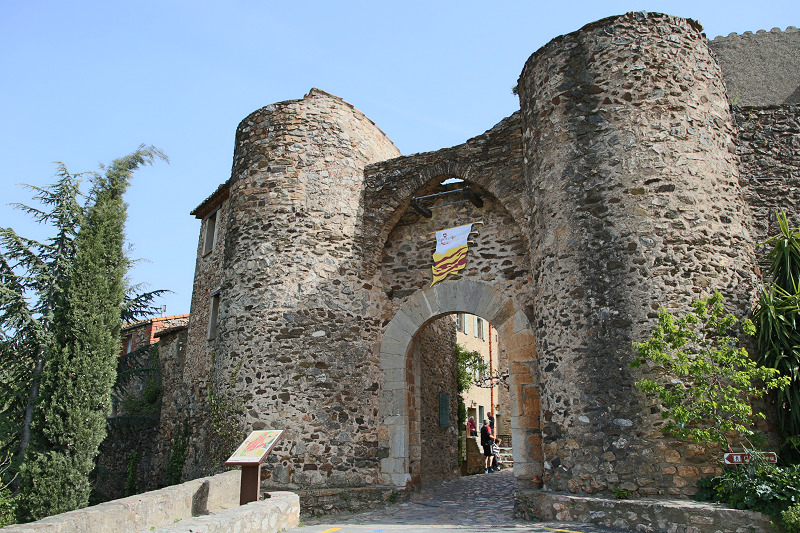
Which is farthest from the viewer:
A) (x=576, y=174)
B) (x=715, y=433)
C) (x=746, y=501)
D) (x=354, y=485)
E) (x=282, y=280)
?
(x=282, y=280)

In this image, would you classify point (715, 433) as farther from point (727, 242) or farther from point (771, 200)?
point (771, 200)

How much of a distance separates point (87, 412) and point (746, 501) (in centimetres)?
1014

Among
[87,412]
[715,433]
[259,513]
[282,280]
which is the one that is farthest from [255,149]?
[715,433]

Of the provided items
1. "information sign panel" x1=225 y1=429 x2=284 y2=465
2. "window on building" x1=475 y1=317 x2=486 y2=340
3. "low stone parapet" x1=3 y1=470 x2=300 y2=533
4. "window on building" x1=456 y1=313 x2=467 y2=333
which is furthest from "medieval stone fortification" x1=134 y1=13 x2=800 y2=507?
"window on building" x1=475 y1=317 x2=486 y2=340

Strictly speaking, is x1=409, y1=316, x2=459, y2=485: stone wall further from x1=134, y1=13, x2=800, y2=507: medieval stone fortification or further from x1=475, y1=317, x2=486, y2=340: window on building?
x1=475, y1=317, x2=486, y2=340: window on building

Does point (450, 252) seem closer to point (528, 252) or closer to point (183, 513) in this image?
point (528, 252)

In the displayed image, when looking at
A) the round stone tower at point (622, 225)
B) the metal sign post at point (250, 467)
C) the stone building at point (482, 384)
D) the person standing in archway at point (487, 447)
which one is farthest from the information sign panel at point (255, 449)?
the stone building at point (482, 384)

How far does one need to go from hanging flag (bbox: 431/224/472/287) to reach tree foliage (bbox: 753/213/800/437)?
14.5 feet

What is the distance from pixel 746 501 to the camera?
5.66m

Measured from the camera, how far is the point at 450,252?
33.6 ft

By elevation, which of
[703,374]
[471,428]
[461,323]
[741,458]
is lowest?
[741,458]

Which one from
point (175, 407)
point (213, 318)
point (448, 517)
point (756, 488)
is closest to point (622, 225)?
point (756, 488)

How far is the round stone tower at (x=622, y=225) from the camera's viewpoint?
696cm

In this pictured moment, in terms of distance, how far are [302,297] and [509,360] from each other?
11.6ft
